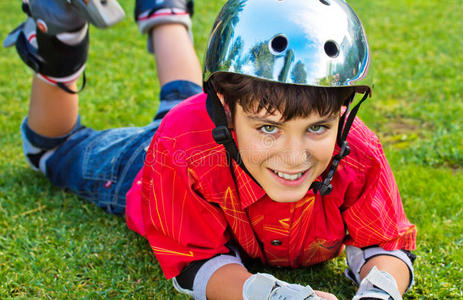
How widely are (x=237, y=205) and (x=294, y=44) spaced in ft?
2.57

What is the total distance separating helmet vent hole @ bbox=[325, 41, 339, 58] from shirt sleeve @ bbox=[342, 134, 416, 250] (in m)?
0.50

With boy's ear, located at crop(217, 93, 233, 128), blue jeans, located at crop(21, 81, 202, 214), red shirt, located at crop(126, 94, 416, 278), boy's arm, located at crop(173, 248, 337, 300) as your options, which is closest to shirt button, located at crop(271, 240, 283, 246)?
red shirt, located at crop(126, 94, 416, 278)

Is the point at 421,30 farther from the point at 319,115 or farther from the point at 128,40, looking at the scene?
the point at 319,115

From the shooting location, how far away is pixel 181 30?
3906mm

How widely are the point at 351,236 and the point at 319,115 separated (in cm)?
79

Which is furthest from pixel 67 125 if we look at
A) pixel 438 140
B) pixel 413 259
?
pixel 438 140

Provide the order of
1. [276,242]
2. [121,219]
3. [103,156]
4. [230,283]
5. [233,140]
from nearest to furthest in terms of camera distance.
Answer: [233,140], [230,283], [276,242], [121,219], [103,156]

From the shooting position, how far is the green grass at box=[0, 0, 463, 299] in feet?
9.23

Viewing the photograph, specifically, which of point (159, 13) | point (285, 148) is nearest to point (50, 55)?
point (159, 13)

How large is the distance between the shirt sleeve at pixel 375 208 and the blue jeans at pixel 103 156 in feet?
4.64

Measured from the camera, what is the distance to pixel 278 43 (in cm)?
218

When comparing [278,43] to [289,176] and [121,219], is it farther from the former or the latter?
[121,219]

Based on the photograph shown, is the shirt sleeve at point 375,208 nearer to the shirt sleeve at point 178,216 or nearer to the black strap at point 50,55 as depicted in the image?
the shirt sleeve at point 178,216

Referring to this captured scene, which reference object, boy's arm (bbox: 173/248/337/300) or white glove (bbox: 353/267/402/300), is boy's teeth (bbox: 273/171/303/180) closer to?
boy's arm (bbox: 173/248/337/300)
